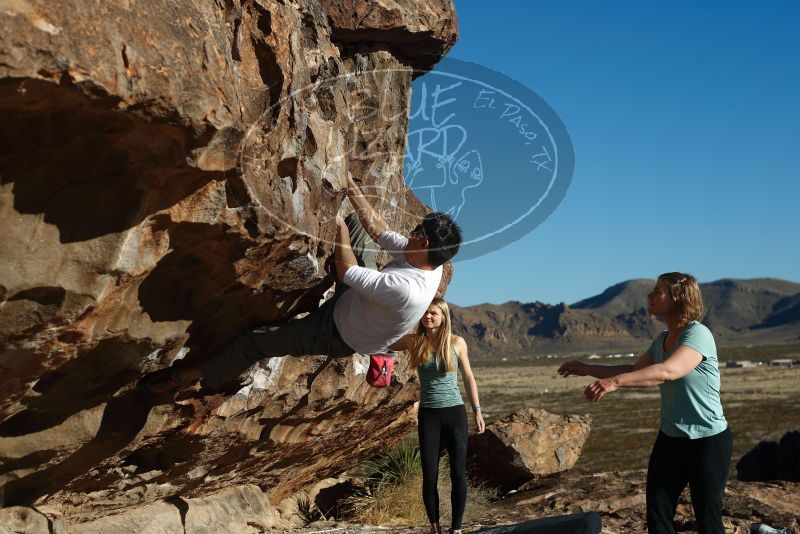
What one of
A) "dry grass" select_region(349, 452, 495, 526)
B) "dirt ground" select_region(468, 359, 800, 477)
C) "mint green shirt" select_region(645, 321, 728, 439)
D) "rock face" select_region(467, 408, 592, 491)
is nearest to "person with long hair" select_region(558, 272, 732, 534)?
"mint green shirt" select_region(645, 321, 728, 439)

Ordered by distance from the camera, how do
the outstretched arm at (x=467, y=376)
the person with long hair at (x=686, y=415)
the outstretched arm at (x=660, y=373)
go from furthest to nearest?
the outstretched arm at (x=467, y=376) → the person with long hair at (x=686, y=415) → the outstretched arm at (x=660, y=373)

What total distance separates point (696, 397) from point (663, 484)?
61 cm

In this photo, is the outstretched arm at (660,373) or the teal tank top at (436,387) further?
the teal tank top at (436,387)

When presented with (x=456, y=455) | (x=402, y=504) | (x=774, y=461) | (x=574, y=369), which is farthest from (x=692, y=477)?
(x=774, y=461)

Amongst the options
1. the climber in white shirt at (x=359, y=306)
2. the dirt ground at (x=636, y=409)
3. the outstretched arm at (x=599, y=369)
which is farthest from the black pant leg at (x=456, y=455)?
the dirt ground at (x=636, y=409)

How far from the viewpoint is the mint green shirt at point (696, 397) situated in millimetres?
5379

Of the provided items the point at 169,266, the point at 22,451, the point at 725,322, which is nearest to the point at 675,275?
the point at 169,266

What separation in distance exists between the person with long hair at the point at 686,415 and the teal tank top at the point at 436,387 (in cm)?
203

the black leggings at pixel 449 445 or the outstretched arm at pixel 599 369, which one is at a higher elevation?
the outstretched arm at pixel 599 369

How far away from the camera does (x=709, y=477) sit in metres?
→ 5.36

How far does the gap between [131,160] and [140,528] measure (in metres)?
4.09

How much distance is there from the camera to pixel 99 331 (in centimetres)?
497

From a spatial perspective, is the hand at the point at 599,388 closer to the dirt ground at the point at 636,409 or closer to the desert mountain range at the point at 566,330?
the dirt ground at the point at 636,409

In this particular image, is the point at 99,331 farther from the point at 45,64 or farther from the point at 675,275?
the point at 675,275
